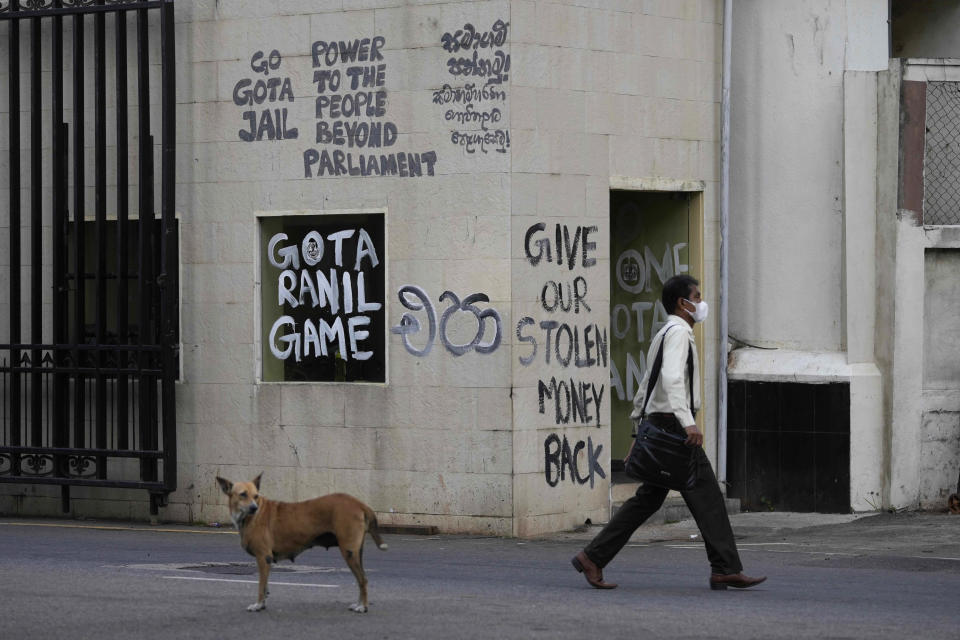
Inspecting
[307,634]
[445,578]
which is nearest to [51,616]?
[307,634]

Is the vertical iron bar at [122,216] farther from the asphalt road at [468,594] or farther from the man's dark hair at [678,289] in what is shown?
the man's dark hair at [678,289]

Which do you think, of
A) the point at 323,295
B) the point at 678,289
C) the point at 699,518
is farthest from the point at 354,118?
the point at 699,518

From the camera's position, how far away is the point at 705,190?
15273mm

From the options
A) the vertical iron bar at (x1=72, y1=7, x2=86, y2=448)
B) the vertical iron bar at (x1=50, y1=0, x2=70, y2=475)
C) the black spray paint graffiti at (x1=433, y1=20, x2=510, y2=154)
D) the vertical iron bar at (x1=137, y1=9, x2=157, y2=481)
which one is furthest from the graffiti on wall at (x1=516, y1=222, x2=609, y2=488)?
the vertical iron bar at (x1=50, y1=0, x2=70, y2=475)

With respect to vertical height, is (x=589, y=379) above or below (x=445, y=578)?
above

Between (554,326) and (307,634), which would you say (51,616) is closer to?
(307,634)

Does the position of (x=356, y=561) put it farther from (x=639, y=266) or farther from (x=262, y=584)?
(x=639, y=266)

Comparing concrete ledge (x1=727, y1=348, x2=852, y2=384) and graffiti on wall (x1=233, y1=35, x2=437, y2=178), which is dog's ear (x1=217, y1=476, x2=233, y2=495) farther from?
concrete ledge (x1=727, y1=348, x2=852, y2=384)

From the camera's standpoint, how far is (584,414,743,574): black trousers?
9.96 meters

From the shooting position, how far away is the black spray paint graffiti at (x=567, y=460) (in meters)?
13.9

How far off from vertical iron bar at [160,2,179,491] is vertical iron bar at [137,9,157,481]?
0.48ft

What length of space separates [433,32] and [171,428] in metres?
4.17

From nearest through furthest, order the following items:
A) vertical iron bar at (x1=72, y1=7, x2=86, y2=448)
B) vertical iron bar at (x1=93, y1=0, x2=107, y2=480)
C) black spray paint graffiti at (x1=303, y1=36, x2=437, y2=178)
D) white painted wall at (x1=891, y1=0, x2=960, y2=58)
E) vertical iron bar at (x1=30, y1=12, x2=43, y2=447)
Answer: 1. black spray paint graffiti at (x1=303, y1=36, x2=437, y2=178)
2. vertical iron bar at (x1=93, y1=0, x2=107, y2=480)
3. vertical iron bar at (x1=72, y1=7, x2=86, y2=448)
4. vertical iron bar at (x1=30, y1=12, x2=43, y2=447)
5. white painted wall at (x1=891, y1=0, x2=960, y2=58)

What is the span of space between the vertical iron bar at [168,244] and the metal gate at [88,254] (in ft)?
0.04
